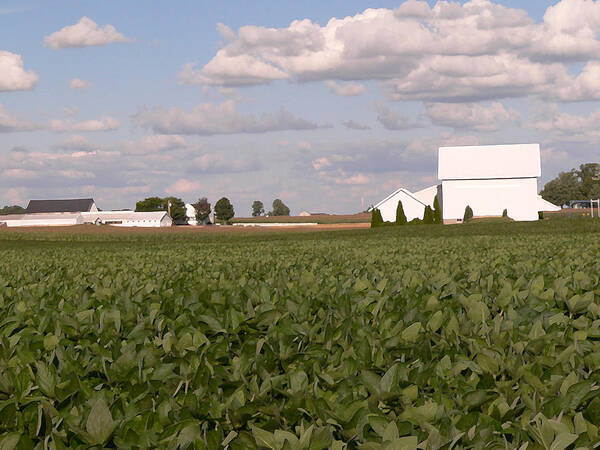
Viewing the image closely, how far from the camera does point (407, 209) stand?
9225cm

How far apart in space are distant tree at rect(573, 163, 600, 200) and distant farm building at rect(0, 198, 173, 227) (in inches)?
3879

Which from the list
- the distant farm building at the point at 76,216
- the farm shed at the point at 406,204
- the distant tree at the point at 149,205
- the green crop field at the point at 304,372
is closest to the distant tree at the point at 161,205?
the distant tree at the point at 149,205

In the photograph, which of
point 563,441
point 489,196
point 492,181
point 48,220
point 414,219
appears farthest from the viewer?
point 48,220

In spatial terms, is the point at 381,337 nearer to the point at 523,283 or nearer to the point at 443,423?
the point at 443,423

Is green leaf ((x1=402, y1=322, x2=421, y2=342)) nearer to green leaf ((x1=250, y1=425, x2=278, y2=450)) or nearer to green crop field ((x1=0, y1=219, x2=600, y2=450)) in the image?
green crop field ((x1=0, y1=219, x2=600, y2=450))

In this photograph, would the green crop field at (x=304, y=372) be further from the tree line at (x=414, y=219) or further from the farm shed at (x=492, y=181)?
the farm shed at (x=492, y=181)

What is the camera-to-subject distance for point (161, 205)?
527ft

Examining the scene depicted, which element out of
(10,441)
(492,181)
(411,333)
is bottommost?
(10,441)

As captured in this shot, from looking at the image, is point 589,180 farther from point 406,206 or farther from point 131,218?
point 131,218

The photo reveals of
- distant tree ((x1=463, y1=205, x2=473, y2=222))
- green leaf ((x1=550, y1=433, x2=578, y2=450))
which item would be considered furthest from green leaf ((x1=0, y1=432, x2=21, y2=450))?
distant tree ((x1=463, y1=205, x2=473, y2=222))

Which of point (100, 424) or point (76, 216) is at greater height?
point (76, 216)

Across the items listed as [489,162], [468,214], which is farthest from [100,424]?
[489,162]

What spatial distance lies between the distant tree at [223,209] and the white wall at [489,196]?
86341mm

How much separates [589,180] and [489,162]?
3738 inches
